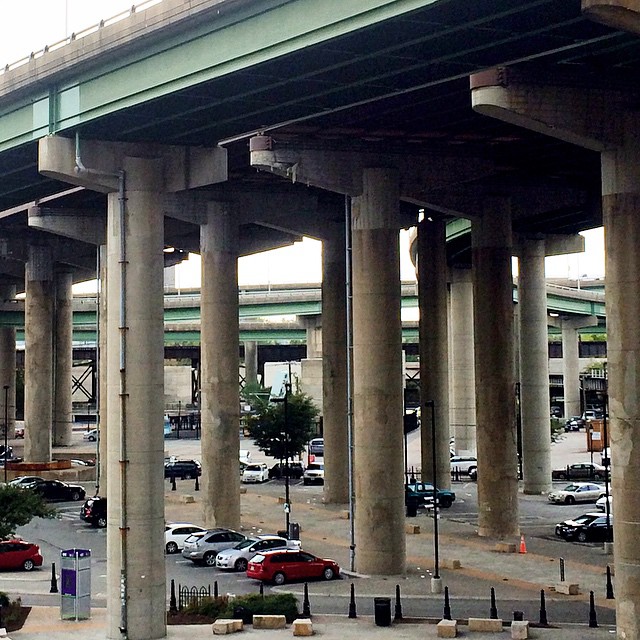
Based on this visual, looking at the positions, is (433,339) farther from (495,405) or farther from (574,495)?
(495,405)

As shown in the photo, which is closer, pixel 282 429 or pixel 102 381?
pixel 102 381

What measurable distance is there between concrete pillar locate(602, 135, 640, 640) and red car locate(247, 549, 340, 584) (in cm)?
1411

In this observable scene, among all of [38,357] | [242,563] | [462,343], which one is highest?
[462,343]

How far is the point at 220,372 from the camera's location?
56.8 m

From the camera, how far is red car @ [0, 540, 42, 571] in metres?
47.3

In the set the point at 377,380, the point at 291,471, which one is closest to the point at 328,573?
the point at 377,380

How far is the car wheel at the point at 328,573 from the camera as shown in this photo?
145ft

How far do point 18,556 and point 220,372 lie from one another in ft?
43.2

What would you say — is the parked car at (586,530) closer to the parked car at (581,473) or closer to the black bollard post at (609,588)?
the black bollard post at (609,588)

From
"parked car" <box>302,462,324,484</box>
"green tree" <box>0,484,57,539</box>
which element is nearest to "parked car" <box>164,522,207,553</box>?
"green tree" <box>0,484,57,539</box>

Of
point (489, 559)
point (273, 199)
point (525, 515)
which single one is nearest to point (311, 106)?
point (489, 559)

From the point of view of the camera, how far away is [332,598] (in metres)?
40.9

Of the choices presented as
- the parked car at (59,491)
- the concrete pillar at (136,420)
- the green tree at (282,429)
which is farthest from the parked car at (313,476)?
the concrete pillar at (136,420)

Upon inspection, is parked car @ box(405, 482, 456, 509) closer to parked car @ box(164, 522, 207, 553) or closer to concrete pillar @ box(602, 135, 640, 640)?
parked car @ box(164, 522, 207, 553)
